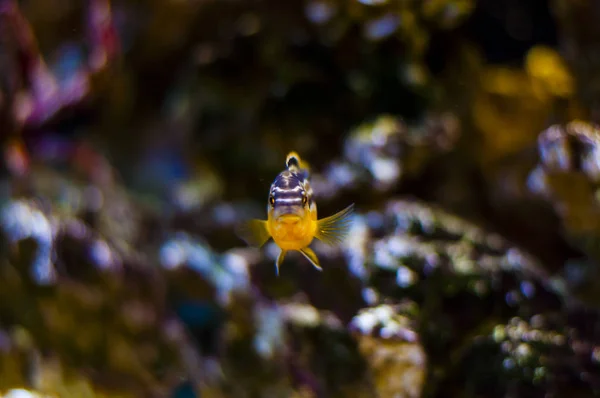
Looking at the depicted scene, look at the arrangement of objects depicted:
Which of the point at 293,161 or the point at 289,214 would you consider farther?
the point at 293,161

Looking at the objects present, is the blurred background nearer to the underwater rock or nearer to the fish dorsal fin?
the underwater rock

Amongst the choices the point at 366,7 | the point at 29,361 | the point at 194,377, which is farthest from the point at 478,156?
the point at 29,361

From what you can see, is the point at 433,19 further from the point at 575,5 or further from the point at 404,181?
the point at 404,181

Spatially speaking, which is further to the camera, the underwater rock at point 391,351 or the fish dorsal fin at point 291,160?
the underwater rock at point 391,351

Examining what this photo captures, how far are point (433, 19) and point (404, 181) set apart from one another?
0.90 meters

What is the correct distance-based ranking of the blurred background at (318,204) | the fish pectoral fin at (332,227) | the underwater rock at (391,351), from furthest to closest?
the blurred background at (318,204)
the underwater rock at (391,351)
the fish pectoral fin at (332,227)

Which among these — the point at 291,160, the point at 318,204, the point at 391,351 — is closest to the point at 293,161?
the point at 291,160

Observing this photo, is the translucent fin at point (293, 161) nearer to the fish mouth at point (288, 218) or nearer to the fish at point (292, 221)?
the fish at point (292, 221)

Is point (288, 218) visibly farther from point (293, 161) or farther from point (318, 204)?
point (318, 204)

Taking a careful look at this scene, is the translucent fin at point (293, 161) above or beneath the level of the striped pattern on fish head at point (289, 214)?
above

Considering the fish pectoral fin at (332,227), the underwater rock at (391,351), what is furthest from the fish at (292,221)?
the underwater rock at (391,351)

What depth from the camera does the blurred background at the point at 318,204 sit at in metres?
1.87

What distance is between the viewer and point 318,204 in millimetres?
2508

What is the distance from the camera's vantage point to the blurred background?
6.15 ft
